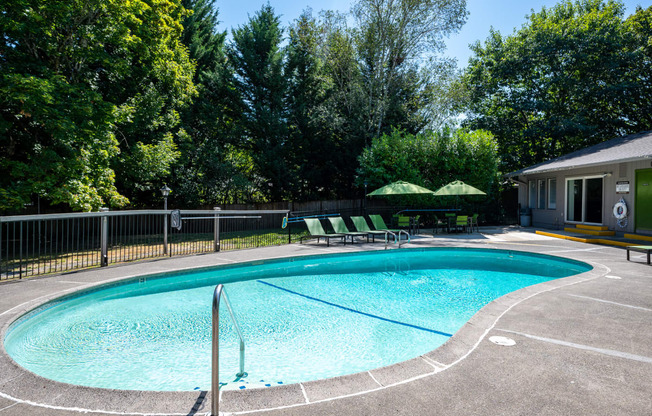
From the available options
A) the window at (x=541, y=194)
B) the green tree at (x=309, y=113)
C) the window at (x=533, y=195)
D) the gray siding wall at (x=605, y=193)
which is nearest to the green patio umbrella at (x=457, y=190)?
the gray siding wall at (x=605, y=193)

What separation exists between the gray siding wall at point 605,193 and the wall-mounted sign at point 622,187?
9 centimetres

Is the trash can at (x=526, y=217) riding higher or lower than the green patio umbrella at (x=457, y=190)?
lower

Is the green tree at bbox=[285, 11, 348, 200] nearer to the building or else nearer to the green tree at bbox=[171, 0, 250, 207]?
the green tree at bbox=[171, 0, 250, 207]

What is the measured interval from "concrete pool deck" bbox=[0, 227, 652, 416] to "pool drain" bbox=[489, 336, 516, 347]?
57 millimetres

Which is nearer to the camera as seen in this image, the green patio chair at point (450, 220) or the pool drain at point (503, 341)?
the pool drain at point (503, 341)

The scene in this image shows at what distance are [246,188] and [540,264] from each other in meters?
13.4

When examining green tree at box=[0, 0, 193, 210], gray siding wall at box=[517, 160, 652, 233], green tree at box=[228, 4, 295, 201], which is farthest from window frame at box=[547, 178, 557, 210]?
green tree at box=[0, 0, 193, 210]

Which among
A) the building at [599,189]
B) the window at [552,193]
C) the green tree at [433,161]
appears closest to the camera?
the building at [599,189]

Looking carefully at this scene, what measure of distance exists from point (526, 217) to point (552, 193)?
1538 mm

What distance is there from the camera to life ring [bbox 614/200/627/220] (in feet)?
39.0

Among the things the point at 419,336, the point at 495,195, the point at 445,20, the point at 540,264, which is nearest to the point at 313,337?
the point at 419,336

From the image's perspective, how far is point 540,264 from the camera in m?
8.99

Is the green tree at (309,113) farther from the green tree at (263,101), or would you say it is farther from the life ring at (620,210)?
the life ring at (620,210)

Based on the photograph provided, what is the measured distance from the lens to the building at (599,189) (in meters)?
11.5
